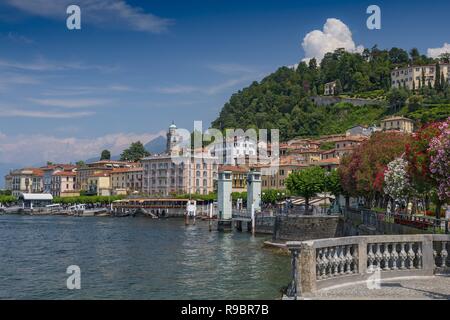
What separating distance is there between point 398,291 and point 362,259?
5.34 ft

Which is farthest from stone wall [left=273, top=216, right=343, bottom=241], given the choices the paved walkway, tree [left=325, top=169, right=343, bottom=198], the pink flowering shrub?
the paved walkway

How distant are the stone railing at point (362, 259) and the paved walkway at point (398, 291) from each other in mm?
322

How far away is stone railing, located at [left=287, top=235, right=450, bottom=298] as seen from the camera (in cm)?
1513

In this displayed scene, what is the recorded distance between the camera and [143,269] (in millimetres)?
42719

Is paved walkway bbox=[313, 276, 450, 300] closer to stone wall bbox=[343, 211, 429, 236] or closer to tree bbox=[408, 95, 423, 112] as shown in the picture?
stone wall bbox=[343, 211, 429, 236]

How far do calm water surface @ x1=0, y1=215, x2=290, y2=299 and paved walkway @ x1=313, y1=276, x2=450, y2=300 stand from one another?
539 inches

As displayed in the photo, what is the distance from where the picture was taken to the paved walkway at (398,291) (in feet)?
48.4

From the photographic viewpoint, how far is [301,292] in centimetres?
1498

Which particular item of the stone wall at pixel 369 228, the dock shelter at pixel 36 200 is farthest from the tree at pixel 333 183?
the dock shelter at pixel 36 200

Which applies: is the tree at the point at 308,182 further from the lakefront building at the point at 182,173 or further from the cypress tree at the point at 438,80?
the cypress tree at the point at 438,80

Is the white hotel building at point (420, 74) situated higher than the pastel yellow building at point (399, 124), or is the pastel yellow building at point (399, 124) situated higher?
the white hotel building at point (420, 74)
